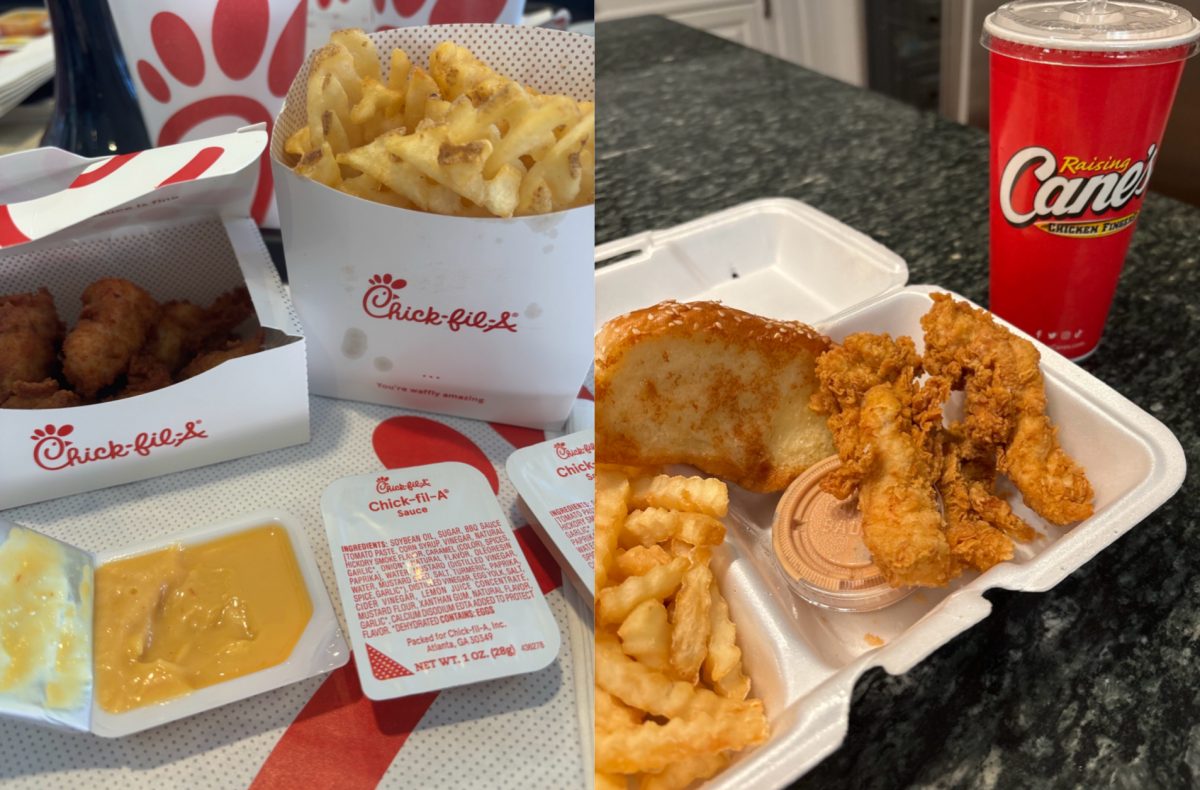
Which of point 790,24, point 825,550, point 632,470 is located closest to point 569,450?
point 632,470

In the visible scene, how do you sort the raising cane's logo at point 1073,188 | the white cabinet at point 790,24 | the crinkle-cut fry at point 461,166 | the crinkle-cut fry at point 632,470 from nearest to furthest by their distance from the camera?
the crinkle-cut fry at point 461,166
the crinkle-cut fry at point 632,470
the raising cane's logo at point 1073,188
the white cabinet at point 790,24

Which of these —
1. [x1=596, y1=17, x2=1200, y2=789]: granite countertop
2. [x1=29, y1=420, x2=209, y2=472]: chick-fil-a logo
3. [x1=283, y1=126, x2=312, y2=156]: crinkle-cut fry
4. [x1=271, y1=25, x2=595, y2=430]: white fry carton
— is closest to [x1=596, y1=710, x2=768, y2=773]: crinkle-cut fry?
[x1=596, y1=17, x2=1200, y2=789]: granite countertop

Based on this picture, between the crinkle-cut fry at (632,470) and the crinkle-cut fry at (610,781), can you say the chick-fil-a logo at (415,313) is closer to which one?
the crinkle-cut fry at (632,470)

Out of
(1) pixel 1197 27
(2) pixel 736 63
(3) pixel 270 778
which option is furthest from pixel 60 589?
(2) pixel 736 63

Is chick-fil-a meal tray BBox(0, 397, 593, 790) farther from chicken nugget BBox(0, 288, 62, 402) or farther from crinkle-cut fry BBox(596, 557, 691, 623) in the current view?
chicken nugget BBox(0, 288, 62, 402)

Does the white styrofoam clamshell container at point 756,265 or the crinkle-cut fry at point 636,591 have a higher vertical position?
the crinkle-cut fry at point 636,591

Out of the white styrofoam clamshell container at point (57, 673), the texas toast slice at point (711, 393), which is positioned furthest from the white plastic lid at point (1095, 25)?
the white styrofoam clamshell container at point (57, 673)

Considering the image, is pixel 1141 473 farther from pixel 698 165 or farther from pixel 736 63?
pixel 736 63

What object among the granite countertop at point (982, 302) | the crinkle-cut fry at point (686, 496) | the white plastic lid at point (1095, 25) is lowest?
the granite countertop at point (982, 302)

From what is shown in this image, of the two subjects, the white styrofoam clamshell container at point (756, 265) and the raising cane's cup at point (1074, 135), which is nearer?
the raising cane's cup at point (1074, 135)
